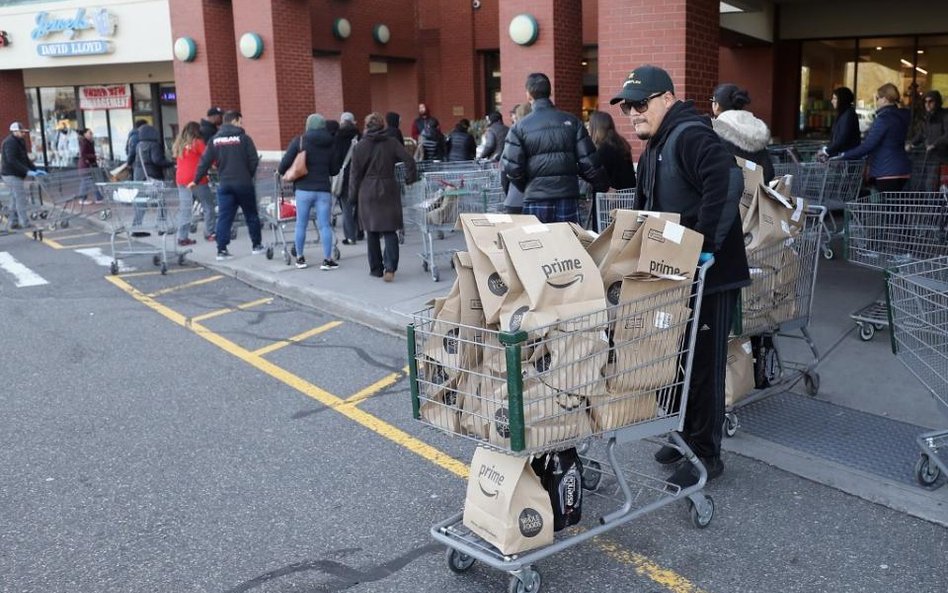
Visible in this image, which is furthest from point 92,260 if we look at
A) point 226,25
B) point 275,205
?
point 226,25

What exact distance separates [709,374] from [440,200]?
6.07 meters

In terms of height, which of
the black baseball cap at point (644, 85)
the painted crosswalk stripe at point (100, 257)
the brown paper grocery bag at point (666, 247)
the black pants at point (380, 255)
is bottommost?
the painted crosswalk stripe at point (100, 257)

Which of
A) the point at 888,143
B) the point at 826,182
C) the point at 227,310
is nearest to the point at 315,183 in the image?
the point at 227,310

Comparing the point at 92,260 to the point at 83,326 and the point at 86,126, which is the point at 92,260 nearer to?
the point at 83,326

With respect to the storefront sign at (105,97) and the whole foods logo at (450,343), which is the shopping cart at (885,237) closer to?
the whole foods logo at (450,343)

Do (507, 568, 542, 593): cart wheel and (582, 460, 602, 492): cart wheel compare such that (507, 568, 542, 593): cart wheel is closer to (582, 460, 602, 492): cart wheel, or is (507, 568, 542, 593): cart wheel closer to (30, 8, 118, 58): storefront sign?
(582, 460, 602, 492): cart wheel

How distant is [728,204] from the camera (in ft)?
14.1

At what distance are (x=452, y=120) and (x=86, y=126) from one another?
13.7 meters

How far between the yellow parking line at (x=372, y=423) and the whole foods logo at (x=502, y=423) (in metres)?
0.92

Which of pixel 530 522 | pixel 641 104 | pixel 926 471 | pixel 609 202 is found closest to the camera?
pixel 530 522

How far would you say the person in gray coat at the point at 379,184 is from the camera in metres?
9.76

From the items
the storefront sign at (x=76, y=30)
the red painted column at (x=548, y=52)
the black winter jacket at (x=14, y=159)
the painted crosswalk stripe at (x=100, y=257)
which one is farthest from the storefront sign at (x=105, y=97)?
the red painted column at (x=548, y=52)

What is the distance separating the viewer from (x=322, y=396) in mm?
6453

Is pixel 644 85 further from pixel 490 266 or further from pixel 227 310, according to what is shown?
pixel 227 310
